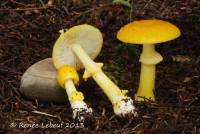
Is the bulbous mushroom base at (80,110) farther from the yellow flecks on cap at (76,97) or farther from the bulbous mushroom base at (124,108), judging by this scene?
the bulbous mushroom base at (124,108)

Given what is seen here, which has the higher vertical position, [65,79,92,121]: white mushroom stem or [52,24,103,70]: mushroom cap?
[52,24,103,70]: mushroom cap

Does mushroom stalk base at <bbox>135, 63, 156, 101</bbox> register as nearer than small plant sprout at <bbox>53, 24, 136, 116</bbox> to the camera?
No

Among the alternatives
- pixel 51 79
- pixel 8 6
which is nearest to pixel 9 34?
pixel 8 6

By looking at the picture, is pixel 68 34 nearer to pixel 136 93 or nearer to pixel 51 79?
pixel 51 79

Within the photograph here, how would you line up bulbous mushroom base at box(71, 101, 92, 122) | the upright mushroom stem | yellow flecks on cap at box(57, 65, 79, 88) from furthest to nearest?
1. the upright mushroom stem
2. yellow flecks on cap at box(57, 65, 79, 88)
3. bulbous mushroom base at box(71, 101, 92, 122)

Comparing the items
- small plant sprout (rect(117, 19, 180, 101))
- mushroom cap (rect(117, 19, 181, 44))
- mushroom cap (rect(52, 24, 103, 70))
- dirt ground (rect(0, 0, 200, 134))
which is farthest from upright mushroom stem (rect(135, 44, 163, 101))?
mushroom cap (rect(52, 24, 103, 70))

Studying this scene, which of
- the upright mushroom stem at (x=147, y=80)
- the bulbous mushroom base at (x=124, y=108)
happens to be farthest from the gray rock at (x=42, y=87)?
the upright mushroom stem at (x=147, y=80)

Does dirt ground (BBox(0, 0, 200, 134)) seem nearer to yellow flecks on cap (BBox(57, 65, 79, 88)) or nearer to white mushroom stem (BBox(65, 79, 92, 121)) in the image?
white mushroom stem (BBox(65, 79, 92, 121))
